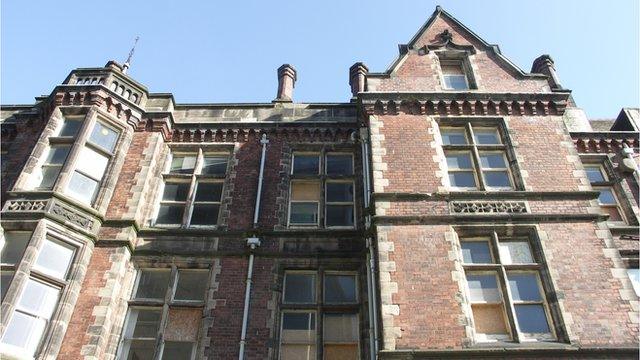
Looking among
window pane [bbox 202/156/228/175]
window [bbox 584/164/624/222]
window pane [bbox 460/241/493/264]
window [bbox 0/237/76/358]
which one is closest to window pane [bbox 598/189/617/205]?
window [bbox 584/164/624/222]

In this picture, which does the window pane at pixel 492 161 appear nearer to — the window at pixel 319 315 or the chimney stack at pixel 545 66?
the window at pixel 319 315

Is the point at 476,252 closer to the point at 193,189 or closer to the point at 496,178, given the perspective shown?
the point at 496,178

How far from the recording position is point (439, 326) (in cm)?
1106

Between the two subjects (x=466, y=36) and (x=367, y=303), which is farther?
(x=466, y=36)

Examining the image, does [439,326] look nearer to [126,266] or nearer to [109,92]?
[126,266]

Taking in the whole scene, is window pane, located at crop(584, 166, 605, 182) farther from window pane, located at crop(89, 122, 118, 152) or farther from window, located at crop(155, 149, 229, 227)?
window pane, located at crop(89, 122, 118, 152)

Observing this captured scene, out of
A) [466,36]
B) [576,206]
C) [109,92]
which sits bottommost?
[576,206]

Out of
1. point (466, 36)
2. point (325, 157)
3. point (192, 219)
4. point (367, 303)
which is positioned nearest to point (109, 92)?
point (192, 219)

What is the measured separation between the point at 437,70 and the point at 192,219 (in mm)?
8491

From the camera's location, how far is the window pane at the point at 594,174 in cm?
1762

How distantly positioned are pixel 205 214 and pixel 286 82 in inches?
257

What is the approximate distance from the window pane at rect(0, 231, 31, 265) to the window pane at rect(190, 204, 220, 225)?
13.3 ft

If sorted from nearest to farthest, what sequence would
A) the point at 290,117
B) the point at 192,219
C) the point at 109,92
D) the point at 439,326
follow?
the point at 439,326 < the point at 192,219 < the point at 109,92 < the point at 290,117

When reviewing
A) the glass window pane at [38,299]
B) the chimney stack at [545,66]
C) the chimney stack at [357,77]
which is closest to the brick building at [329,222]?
the glass window pane at [38,299]
